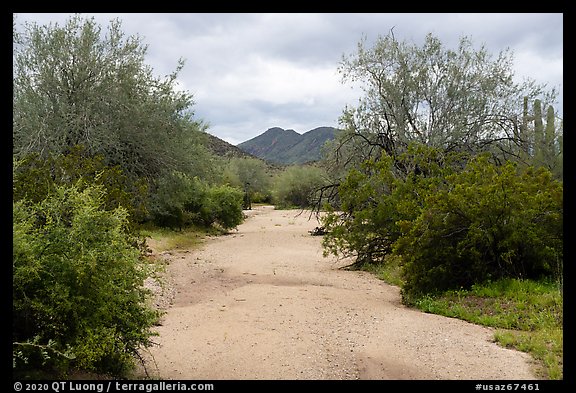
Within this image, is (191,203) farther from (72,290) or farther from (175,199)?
(72,290)

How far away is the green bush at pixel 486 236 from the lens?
969 cm

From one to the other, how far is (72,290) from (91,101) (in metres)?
14.2

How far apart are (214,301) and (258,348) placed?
3661 mm

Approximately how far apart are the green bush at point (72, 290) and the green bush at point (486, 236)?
6279mm

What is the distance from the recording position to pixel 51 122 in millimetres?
16688

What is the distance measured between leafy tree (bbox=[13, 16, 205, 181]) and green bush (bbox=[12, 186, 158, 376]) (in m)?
11.2

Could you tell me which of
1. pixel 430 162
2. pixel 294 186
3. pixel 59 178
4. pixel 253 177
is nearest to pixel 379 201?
pixel 430 162

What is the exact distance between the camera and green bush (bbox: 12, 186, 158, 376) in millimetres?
4594

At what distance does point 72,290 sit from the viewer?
4820 millimetres

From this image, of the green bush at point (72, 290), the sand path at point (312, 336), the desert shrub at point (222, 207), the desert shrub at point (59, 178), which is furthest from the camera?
the desert shrub at point (222, 207)

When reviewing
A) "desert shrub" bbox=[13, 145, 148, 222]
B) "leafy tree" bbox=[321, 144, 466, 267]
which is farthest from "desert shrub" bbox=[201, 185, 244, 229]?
"desert shrub" bbox=[13, 145, 148, 222]

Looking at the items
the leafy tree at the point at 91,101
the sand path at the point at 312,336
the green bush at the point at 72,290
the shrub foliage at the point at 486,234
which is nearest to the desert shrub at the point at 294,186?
the leafy tree at the point at 91,101

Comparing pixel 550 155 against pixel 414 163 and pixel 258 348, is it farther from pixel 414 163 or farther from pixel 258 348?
pixel 258 348

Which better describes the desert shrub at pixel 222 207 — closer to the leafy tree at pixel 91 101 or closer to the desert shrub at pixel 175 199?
the desert shrub at pixel 175 199
